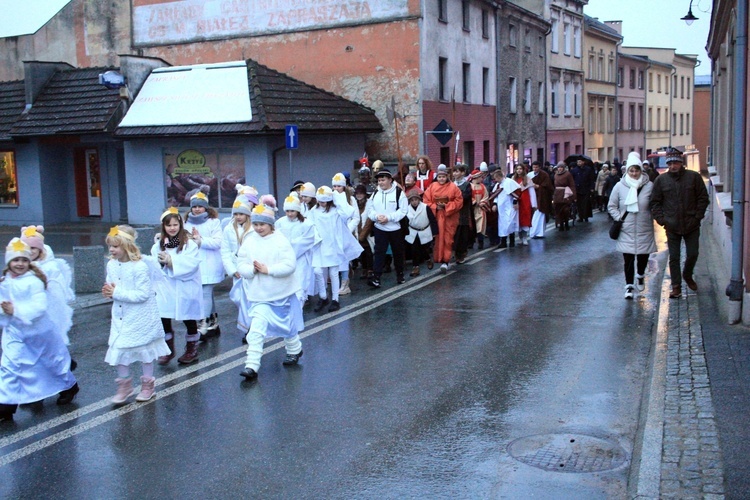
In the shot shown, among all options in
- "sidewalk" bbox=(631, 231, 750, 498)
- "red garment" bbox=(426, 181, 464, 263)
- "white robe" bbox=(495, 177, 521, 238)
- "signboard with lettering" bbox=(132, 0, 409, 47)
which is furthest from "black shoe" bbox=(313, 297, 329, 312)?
"signboard with lettering" bbox=(132, 0, 409, 47)

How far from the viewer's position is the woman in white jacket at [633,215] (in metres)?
11.2

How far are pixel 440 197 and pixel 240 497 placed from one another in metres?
10.2

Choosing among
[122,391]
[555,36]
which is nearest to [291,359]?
[122,391]

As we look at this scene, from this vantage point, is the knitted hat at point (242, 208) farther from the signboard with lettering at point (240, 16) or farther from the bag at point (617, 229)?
the signboard with lettering at point (240, 16)

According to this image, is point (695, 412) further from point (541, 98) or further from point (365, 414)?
point (541, 98)

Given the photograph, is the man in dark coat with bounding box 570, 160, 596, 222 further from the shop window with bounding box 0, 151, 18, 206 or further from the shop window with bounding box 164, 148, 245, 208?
the shop window with bounding box 0, 151, 18, 206

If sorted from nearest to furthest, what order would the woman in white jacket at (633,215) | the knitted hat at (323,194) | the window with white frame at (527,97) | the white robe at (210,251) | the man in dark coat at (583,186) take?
1. the white robe at (210,251)
2. the woman in white jacket at (633,215)
3. the knitted hat at (323,194)
4. the man in dark coat at (583,186)
5. the window with white frame at (527,97)

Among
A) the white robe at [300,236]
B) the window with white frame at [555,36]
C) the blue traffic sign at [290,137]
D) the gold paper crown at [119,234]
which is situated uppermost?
the window with white frame at [555,36]

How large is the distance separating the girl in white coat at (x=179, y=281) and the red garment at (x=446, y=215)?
679 cm

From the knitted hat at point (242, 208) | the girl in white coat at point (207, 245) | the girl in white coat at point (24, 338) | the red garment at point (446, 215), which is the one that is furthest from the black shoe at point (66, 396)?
the red garment at point (446, 215)

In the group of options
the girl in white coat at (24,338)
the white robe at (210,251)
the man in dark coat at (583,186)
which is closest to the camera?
the girl in white coat at (24,338)

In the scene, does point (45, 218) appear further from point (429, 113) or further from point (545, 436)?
point (545, 436)

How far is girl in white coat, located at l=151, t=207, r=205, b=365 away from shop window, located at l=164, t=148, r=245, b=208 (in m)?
15.2

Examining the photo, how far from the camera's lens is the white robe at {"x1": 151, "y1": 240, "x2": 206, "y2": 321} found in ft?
27.3
